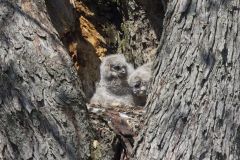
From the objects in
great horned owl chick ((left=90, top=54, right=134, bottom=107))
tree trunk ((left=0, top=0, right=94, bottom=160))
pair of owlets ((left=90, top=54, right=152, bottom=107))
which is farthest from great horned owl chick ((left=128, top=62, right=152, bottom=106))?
tree trunk ((left=0, top=0, right=94, bottom=160))

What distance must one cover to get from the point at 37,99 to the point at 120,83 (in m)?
3.33

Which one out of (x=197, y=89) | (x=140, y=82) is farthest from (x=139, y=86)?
(x=197, y=89)

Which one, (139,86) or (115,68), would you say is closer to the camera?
(139,86)

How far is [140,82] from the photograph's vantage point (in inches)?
281

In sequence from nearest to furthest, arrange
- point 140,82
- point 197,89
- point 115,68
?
point 197,89, point 140,82, point 115,68

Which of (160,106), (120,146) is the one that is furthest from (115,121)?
(160,106)

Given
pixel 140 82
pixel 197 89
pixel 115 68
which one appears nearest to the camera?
pixel 197 89

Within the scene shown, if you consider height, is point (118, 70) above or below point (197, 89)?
above

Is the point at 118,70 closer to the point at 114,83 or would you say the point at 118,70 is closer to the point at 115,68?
the point at 115,68

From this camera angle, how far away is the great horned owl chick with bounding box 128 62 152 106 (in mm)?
7027

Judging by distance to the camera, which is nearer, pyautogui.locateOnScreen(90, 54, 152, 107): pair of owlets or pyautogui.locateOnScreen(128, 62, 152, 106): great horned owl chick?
pyautogui.locateOnScreen(128, 62, 152, 106): great horned owl chick

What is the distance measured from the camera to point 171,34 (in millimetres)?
4480

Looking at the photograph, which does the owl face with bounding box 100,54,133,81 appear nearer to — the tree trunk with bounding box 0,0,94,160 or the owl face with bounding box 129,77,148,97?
the owl face with bounding box 129,77,148,97

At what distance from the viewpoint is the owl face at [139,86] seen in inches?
280
